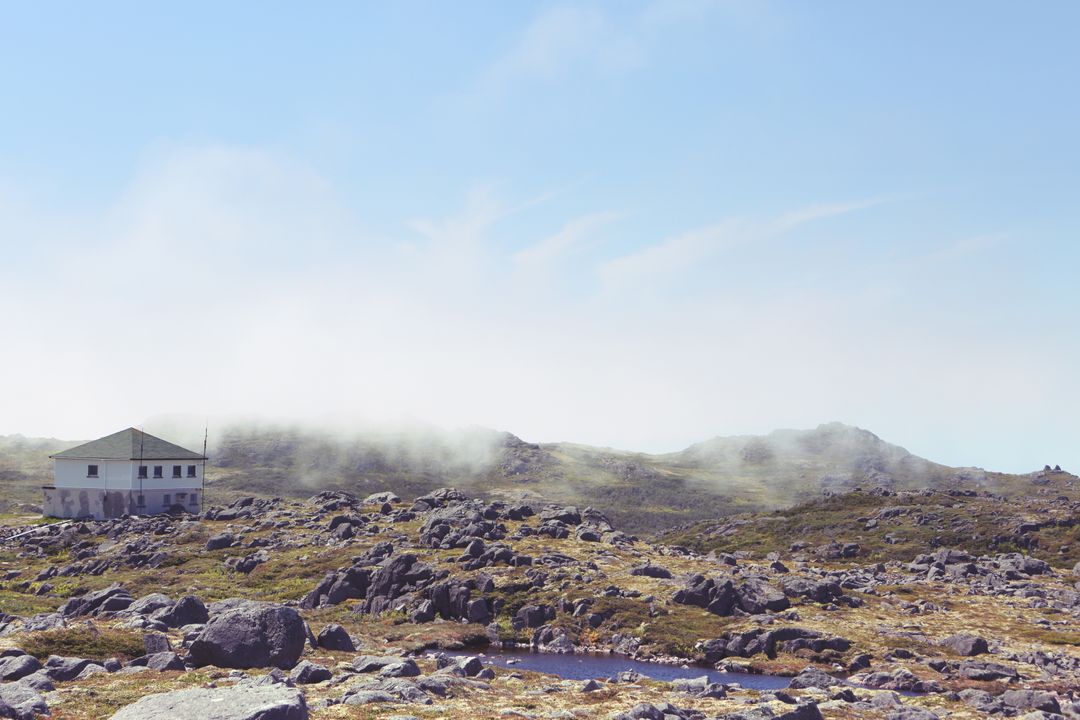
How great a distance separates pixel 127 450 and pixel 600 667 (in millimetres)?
99437

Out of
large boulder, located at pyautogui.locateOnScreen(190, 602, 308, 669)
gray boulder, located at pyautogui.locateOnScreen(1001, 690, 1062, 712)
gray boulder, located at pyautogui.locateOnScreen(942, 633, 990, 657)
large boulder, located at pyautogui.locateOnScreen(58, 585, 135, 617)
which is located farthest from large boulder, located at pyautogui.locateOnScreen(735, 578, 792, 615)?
large boulder, located at pyautogui.locateOnScreen(58, 585, 135, 617)

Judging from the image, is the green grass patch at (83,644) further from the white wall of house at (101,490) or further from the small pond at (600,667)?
the white wall of house at (101,490)

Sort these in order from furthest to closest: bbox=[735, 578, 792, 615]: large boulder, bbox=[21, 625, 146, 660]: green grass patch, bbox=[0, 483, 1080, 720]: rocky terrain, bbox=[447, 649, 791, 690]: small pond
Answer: bbox=[735, 578, 792, 615]: large boulder < bbox=[447, 649, 791, 690]: small pond < bbox=[21, 625, 146, 660]: green grass patch < bbox=[0, 483, 1080, 720]: rocky terrain

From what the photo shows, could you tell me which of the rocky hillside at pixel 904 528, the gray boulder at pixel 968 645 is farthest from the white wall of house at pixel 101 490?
the gray boulder at pixel 968 645

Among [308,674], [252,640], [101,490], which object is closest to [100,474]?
[101,490]

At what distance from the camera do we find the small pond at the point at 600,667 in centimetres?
5738

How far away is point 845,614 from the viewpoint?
76688 millimetres

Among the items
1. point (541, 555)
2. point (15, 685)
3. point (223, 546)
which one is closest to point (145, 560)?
point (223, 546)

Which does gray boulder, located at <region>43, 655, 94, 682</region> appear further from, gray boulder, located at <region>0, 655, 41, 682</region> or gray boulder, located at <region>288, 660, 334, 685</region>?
gray boulder, located at <region>288, 660, 334, 685</region>

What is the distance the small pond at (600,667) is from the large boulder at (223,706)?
101 ft

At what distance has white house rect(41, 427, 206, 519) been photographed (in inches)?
5192

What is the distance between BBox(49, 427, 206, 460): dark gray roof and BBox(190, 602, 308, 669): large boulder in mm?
101590

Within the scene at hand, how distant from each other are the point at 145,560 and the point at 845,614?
78246mm

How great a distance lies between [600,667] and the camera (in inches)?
2418
